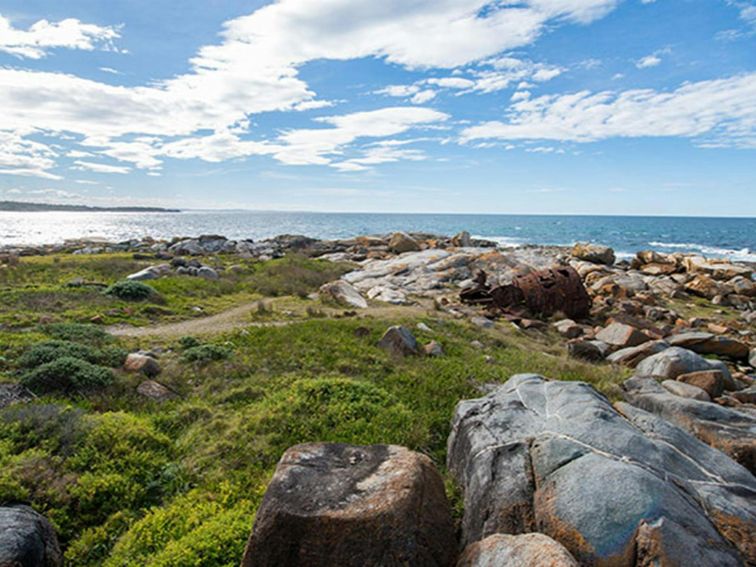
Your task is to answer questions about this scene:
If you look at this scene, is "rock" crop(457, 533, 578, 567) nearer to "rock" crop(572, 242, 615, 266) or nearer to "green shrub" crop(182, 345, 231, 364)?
"green shrub" crop(182, 345, 231, 364)

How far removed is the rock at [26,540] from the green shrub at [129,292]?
1573cm

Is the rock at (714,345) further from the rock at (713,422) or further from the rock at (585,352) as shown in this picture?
the rock at (713,422)

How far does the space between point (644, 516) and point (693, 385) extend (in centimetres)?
832

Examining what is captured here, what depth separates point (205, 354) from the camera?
11969 mm

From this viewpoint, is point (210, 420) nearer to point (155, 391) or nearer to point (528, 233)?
point (155, 391)

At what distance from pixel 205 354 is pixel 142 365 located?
4.97ft

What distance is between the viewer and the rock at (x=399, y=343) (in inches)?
501

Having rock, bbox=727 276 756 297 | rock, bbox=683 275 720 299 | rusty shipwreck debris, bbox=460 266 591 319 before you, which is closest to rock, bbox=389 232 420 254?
rusty shipwreck debris, bbox=460 266 591 319

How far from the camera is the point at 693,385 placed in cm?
1084

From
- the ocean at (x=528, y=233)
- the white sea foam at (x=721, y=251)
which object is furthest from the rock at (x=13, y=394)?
the white sea foam at (x=721, y=251)

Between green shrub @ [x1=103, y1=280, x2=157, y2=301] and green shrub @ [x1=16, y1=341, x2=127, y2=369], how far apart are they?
8672 mm

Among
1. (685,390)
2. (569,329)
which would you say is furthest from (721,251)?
(685,390)

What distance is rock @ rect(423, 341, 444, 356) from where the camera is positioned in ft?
42.6

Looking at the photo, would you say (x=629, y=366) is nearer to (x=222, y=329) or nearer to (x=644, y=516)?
(x=644, y=516)
